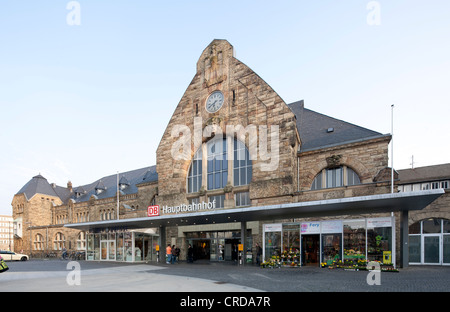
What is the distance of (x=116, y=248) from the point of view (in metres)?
31.0

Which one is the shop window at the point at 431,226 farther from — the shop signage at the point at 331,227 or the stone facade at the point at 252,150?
the shop signage at the point at 331,227

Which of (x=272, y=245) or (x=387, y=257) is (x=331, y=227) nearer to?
(x=387, y=257)

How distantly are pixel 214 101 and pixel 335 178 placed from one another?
12144 millimetres

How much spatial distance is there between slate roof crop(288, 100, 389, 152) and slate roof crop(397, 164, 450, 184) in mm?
5374

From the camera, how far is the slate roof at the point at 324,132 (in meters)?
26.0

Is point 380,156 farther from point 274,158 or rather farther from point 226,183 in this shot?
point 226,183

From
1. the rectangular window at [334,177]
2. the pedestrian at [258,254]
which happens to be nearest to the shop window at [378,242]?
the rectangular window at [334,177]

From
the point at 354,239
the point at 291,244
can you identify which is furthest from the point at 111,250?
the point at 354,239

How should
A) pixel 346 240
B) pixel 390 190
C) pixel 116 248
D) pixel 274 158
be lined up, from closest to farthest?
pixel 346 240, pixel 390 190, pixel 274 158, pixel 116 248

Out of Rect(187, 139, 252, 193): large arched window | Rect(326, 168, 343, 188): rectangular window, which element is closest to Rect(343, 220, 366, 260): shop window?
Rect(326, 168, 343, 188): rectangular window

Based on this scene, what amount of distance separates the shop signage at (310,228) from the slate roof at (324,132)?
7.26m

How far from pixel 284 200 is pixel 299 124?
386 inches
